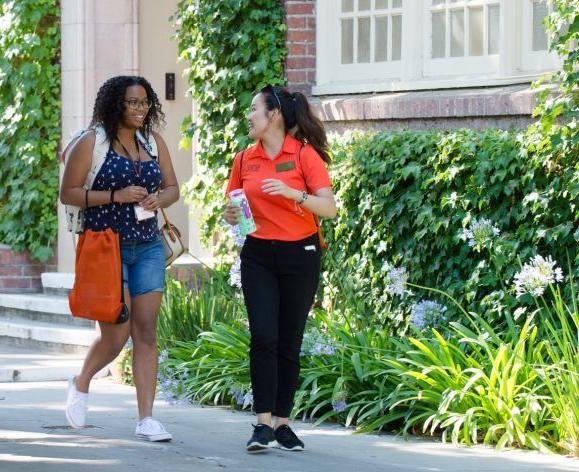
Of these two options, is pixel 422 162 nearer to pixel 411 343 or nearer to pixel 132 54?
pixel 411 343

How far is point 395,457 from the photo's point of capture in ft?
22.8

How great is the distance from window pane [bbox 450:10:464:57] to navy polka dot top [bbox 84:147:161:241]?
3.43m

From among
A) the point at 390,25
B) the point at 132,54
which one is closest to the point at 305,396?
the point at 390,25

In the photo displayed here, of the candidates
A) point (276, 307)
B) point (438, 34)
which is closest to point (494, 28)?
point (438, 34)

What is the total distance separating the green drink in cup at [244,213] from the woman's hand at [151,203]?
0.55 meters

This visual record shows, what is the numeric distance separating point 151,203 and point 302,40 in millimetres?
4126

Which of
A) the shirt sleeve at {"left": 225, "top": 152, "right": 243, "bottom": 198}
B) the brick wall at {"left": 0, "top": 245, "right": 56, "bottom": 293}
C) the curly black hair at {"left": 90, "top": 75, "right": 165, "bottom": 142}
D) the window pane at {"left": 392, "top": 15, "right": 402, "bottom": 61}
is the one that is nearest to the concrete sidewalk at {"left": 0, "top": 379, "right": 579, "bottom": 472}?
the shirt sleeve at {"left": 225, "top": 152, "right": 243, "bottom": 198}

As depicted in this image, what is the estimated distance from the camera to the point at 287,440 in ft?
23.0

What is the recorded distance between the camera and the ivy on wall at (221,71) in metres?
11.1

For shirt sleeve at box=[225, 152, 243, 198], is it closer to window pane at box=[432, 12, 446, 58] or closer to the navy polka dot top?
the navy polka dot top

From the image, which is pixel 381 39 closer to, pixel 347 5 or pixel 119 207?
pixel 347 5

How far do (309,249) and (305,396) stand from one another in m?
1.59

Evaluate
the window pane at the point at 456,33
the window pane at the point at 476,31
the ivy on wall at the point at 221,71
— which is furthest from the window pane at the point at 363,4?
the window pane at the point at 476,31

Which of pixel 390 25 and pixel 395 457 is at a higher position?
pixel 390 25
